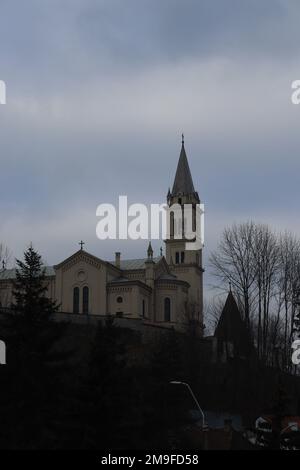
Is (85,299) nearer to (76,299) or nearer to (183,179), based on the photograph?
(76,299)

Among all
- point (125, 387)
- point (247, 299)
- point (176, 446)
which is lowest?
point (176, 446)

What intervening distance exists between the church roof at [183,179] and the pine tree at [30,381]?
7579cm

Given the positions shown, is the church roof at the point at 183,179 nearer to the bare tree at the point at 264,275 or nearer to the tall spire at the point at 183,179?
the tall spire at the point at 183,179

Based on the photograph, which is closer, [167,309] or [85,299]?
[85,299]

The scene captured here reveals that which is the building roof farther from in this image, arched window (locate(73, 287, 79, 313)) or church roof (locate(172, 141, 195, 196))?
church roof (locate(172, 141, 195, 196))

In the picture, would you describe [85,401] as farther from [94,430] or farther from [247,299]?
[247,299]

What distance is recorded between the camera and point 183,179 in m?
116

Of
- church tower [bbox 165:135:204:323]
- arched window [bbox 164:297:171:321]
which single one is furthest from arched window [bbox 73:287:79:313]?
church tower [bbox 165:135:204:323]

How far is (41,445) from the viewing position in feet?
121

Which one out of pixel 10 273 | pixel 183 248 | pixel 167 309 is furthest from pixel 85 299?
pixel 183 248

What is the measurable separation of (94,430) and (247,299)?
1285 inches

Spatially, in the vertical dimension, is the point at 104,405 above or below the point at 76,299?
below
